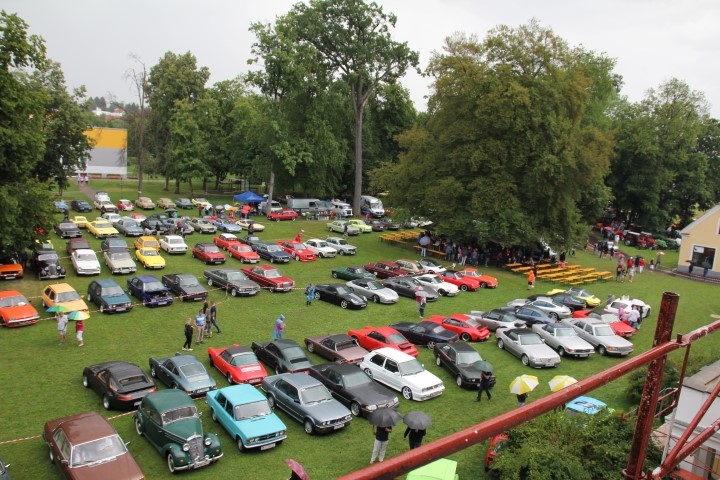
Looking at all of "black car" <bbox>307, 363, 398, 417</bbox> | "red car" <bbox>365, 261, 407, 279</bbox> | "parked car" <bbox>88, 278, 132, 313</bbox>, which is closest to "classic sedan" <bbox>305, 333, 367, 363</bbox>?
"black car" <bbox>307, 363, 398, 417</bbox>

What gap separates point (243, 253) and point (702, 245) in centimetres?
3722

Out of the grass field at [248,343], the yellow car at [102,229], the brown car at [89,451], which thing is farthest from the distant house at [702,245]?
the yellow car at [102,229]

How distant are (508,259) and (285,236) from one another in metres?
19.8

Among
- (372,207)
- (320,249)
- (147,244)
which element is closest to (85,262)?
(147,244)

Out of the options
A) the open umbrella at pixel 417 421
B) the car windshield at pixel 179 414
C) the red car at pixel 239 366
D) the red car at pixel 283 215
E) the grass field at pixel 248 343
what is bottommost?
the grass field at pixel 248 343

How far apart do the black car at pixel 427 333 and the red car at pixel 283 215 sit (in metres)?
35.0

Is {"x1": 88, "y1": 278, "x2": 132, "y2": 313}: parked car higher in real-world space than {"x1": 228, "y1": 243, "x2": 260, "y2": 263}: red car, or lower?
lower

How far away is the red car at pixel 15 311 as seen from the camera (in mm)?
22312

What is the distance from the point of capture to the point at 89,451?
12.1 meters

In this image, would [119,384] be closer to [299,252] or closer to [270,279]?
[270,279]

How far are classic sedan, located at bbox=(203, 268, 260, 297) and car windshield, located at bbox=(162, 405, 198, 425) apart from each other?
49.5ft

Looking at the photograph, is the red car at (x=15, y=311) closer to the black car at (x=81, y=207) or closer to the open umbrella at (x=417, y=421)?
the open umbrella at (x=417, y=421)

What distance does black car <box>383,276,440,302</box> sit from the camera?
30.9 metres

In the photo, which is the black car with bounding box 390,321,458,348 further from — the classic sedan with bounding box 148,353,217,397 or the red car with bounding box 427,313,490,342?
the classic sedan with bounding box 148,353,217,397
